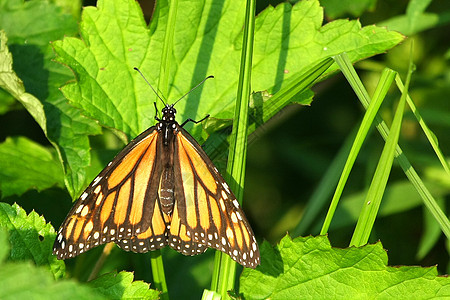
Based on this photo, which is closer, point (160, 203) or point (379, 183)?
point (379, 183)

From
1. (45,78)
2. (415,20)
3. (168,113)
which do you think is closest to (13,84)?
(45,78)

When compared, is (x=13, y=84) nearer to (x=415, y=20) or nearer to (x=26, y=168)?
(x=26, y=168)

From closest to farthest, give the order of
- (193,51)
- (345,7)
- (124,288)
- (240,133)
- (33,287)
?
(33,287)
(124,288)
(240,133)
(193,51)
(345,7)

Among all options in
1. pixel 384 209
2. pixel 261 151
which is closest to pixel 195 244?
pixel 384 209

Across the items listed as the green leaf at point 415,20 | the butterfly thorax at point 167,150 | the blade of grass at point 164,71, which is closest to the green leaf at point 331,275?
the blade of grass at point 164,71

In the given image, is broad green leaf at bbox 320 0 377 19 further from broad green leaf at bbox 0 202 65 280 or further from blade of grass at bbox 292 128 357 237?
broad green leaf at bbox 0 202 65 280

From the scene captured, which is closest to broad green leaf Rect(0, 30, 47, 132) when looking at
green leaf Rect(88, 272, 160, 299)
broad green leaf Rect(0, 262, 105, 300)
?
green leaf Rect(88, 272, 160, 299)

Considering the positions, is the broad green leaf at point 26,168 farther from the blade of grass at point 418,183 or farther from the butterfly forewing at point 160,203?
the blade of grass at point 418,183
